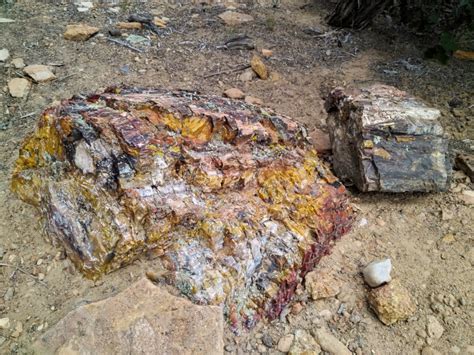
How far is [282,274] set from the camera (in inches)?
76.6

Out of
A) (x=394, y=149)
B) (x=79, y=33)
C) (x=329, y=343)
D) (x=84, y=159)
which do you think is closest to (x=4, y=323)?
(x=84, y=159)

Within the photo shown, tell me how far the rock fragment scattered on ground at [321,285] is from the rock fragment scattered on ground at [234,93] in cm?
170

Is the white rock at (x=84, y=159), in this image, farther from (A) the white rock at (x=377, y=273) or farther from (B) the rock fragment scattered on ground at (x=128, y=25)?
(B) the rock fragment scattered on ground at (x=128, y=25)

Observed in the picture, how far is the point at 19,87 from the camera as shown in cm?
321

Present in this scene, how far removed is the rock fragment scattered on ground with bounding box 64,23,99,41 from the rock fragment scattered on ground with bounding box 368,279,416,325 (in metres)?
3.24

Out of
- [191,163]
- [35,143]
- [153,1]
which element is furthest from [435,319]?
[153,1]

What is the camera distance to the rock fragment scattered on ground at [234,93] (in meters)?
3.37

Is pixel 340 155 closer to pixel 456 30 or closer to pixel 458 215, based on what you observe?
pixel 458 215

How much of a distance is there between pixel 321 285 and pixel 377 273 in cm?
28

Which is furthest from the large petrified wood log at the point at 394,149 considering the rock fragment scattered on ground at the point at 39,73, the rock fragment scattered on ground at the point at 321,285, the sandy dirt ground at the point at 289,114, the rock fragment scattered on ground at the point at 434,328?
the rock fragment scattered on ground at the point at 39,73

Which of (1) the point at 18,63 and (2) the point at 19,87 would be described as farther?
(1) the point at 18,63

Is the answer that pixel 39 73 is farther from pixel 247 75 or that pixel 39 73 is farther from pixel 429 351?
pixel 429 351

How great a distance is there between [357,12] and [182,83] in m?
2.02

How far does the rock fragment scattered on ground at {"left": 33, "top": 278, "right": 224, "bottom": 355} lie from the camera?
1500mm
